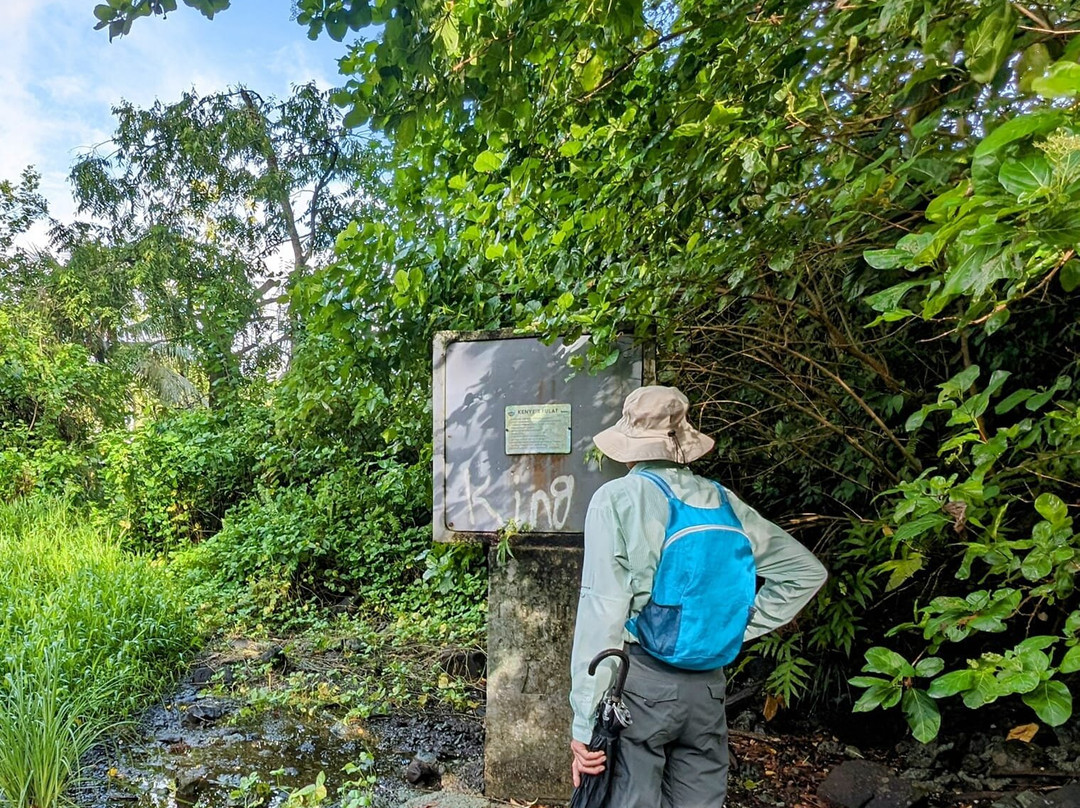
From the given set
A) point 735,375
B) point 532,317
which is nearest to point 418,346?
point 532,317

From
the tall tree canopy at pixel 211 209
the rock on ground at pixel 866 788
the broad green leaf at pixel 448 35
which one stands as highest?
the tall tree canopy at pixel 211 209

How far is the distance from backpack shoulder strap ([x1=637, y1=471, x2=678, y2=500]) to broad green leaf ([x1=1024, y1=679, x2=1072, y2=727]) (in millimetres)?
869

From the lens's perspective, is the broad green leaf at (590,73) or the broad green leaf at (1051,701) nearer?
the broad green leaf at (1051,701)

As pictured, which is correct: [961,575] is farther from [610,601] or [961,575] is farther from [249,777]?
[249,777]

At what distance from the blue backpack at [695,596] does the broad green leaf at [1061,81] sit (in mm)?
1269

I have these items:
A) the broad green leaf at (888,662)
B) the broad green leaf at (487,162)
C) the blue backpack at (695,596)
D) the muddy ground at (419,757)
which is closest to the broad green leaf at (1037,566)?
the broad green leaf at (888,662)

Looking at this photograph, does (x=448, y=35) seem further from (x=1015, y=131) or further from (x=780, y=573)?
(x=780, y=573)

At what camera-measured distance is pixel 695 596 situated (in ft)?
5.65

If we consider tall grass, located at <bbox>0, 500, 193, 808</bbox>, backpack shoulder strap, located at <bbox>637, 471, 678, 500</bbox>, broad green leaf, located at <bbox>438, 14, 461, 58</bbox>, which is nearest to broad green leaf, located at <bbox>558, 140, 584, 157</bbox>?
broad green leaf, located at <bbox>438, 14, 461, 58</bbox>

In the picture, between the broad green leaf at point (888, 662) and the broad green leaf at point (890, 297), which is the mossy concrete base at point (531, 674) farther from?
the broad green leaf at point (890, 297)

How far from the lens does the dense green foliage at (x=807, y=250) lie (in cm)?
111

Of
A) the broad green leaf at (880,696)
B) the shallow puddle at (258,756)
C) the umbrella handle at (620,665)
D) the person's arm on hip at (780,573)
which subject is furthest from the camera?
the shallow puddle at (258,756)

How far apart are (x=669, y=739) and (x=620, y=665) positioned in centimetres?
26

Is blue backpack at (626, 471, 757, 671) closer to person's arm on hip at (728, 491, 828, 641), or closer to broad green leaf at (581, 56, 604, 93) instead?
person's arm on hip at (728, 491, 828, 641)
